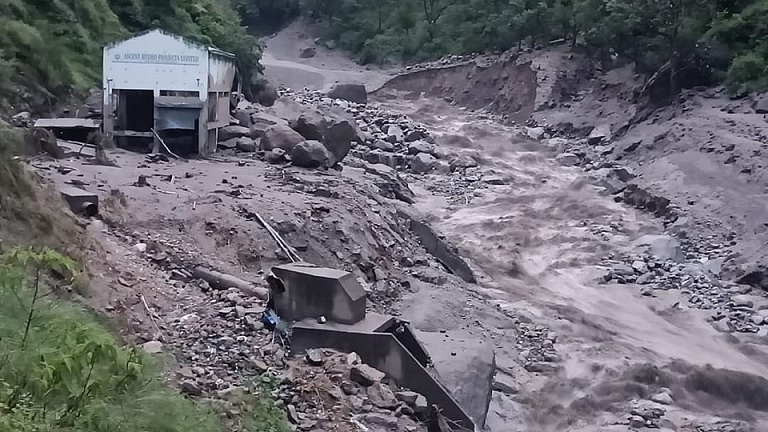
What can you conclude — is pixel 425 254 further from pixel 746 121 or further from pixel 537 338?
pixel 746 121

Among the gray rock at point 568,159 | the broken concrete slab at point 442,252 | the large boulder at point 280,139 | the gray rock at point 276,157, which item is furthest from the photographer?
the gray rock at point 568,159

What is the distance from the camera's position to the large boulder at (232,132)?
21312mm

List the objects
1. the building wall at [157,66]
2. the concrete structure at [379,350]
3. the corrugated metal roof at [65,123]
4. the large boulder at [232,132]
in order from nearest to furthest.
A: the concrete structure at [379,350], the corrugated metal roof at [65,123], the building wall at [157,66], the large boulder at [232,132]

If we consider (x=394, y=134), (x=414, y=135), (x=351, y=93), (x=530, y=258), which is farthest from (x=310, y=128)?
(x=351, y=93)

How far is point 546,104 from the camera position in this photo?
35.9 meters

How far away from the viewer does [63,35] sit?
23.4m

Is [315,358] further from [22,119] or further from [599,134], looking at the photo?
[599,134]

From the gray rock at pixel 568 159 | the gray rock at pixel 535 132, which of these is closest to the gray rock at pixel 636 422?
the gray rock at pixel 568 159

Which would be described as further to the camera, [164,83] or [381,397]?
[164,83]

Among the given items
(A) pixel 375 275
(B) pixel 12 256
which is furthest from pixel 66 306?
(A) pixel 375 275

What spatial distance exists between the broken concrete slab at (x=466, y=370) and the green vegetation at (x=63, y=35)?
12.0m

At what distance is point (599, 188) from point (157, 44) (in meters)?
13.5

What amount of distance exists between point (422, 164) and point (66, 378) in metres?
23.7

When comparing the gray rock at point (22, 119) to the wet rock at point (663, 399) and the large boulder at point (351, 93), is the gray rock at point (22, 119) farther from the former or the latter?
the large boulder at point (351, 93)
